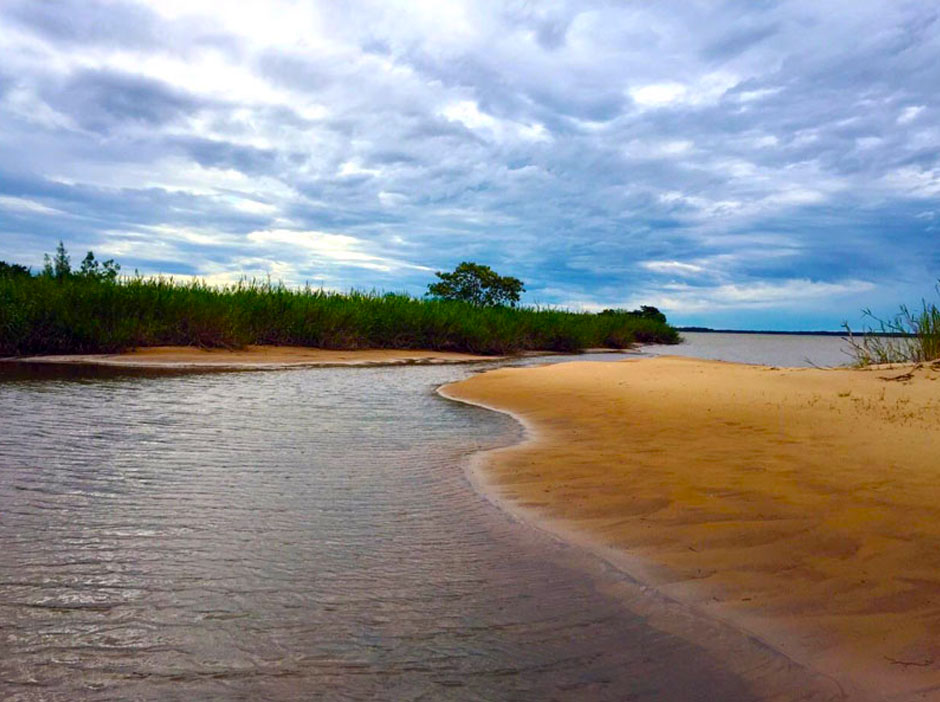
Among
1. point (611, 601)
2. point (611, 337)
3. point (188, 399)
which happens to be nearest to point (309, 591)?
point (611, 601)

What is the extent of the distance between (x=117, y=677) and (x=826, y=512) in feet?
9.29

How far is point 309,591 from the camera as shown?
2.21m

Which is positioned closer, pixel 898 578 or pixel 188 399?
pixel 898 578

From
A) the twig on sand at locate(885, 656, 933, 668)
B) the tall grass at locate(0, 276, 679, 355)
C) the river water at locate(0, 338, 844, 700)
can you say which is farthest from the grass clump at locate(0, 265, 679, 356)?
the twig on sand at locate(885, 656, 933, 668)

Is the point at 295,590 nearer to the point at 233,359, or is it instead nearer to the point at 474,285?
the point at 233,359

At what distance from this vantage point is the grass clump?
1359 centimetres

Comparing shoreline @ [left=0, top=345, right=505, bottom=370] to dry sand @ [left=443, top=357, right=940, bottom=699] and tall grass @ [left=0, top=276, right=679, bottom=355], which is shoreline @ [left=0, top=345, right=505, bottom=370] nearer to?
tall grass @ [left=0, top=276, right=679, bottom=355]

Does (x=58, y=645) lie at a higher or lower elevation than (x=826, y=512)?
lower

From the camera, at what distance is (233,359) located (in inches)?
547

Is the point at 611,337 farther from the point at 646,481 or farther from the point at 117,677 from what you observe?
the point at 117,677

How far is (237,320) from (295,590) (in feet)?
51.5

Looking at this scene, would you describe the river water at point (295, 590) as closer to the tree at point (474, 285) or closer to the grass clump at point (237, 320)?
the grass clump at point (237, 320)

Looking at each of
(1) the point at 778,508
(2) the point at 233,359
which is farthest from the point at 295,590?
(2) the point at 233,359

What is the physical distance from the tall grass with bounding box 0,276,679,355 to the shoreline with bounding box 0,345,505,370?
20.9 inches
